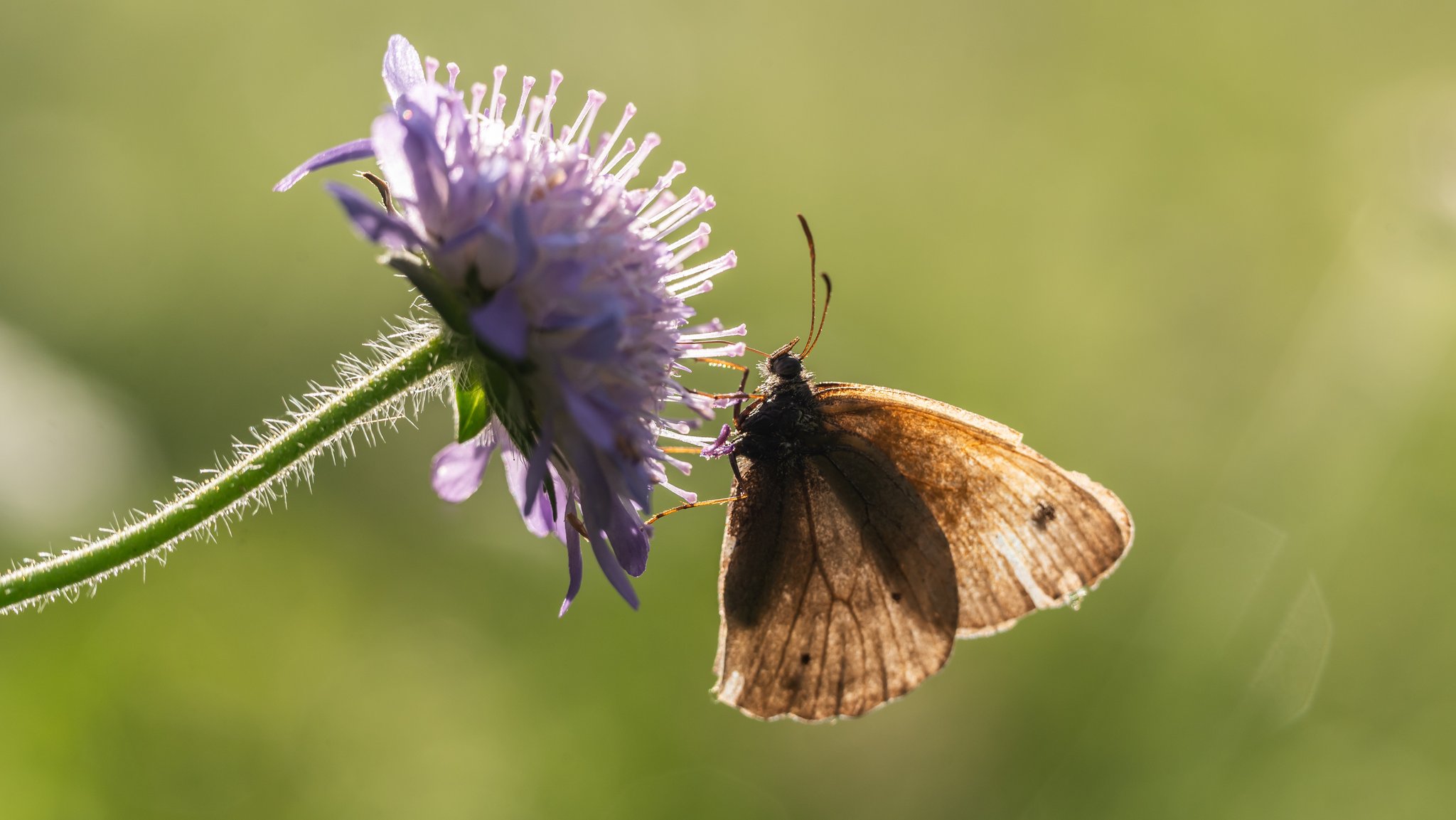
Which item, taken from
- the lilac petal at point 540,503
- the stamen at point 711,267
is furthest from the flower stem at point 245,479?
the stamen at point 711,267

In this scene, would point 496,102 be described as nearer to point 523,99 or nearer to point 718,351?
point 523,99

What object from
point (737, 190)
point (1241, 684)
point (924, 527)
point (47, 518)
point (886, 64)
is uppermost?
point (886, 64)

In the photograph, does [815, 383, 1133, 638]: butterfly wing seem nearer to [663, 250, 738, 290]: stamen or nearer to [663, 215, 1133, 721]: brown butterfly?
[663, 215, 1133, 721]: brown butterfly

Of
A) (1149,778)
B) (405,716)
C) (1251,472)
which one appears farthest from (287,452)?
(1251,472)

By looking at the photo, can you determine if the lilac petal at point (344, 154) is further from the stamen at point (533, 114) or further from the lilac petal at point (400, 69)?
the stamen at point (533, 114)

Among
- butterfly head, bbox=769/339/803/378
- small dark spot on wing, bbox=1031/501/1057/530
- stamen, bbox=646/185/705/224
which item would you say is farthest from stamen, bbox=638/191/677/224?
small dark spot on wing, bbox=1031/501/1057/530

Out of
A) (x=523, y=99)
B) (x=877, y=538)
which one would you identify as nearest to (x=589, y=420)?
(x=523, y=99)

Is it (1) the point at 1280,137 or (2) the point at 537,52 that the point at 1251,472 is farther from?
(2) the point at 537,52
